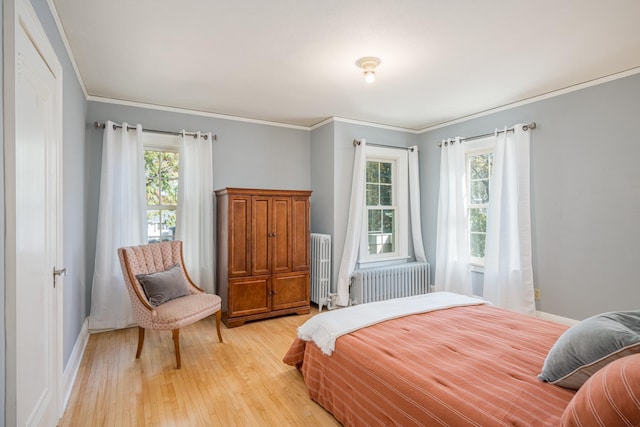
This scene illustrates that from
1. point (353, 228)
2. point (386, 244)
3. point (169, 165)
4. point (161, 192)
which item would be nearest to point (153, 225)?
point (161, 192)

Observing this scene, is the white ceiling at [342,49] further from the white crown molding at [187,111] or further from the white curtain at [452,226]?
the white curtain at [452,226]

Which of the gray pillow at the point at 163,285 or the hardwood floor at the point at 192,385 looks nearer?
the hardwood floor at the point at 192,385

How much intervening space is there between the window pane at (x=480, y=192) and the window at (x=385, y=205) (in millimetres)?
917

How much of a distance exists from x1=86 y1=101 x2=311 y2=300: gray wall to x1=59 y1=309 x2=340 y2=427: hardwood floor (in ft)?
3.47

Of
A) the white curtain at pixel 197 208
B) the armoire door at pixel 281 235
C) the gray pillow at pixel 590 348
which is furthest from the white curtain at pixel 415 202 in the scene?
the gray pillow at pixel 590 348

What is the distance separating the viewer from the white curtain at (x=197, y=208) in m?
3.88

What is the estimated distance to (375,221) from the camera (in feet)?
15.6

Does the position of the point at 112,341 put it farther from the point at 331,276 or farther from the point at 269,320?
the point at 331,276

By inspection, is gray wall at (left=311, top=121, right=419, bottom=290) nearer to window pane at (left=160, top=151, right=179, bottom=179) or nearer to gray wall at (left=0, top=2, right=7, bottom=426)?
window pane at (left=160, top=151, right=179, bottom=179)

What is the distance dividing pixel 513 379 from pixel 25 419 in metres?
2.18

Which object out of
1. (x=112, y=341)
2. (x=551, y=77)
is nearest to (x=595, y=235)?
(x=551, y=77)

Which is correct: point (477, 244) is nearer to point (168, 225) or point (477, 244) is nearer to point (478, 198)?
point (478, 198)

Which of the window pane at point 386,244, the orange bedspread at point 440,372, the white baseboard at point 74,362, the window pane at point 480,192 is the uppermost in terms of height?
the window pane at point 480,192

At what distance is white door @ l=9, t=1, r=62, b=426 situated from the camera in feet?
4.71
